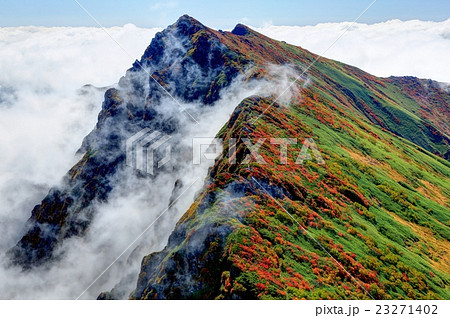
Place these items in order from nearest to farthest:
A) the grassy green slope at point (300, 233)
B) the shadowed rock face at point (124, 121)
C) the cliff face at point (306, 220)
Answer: the grassy green slope at point (300, 233)
the cliff face at point (306, 220)
the shadowed rock face at point (124, 121)

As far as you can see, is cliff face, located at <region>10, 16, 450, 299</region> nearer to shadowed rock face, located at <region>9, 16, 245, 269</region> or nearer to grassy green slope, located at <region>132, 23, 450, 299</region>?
grassy green slope, located at <region>132, 23, 450, 299</region>

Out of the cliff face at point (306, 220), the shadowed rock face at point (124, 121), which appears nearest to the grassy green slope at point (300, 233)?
the cliff face at point (306, 220)

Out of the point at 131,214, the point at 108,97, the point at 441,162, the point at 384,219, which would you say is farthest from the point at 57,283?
the point at 441,162

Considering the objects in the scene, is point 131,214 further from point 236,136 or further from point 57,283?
point 236,136

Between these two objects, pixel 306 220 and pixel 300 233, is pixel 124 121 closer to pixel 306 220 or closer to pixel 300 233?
pixel 306 220

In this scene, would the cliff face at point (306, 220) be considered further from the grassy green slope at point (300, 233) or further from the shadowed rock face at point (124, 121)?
the shadowed rock face at point (124, 121)

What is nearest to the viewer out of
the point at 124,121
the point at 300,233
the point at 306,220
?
the point at 300,233

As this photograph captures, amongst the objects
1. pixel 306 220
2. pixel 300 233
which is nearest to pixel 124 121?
pixel 306 220

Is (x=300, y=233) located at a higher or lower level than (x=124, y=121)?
lower

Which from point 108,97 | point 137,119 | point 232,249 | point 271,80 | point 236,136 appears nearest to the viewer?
point 232,249

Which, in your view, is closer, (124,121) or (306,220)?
(306,220)

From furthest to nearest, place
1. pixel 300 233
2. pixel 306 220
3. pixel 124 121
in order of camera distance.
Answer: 1. pixel 124 121
2. pixel 306 220
3. pixel 300 233
